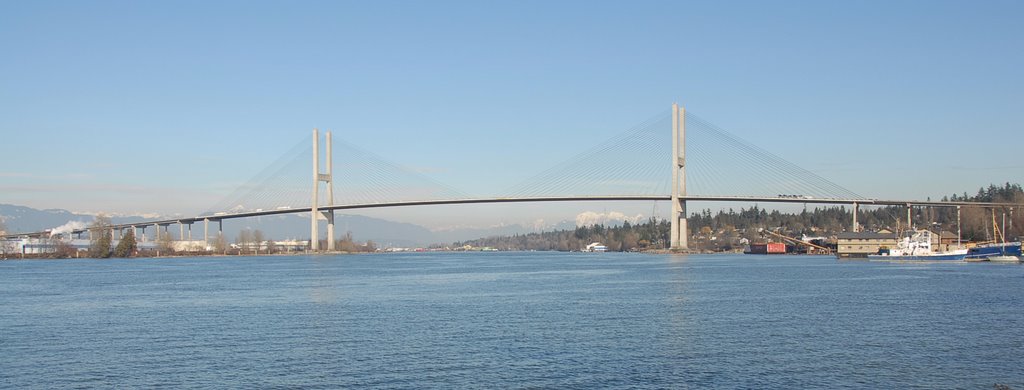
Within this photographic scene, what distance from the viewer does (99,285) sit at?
35594mm

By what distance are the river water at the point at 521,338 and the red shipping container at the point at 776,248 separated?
6406 centimetres

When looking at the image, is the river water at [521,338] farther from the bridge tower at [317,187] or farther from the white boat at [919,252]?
the bridge tower at [317,187]

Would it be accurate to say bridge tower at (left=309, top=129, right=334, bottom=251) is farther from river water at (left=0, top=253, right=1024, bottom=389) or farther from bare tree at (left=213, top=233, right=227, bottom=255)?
river water at (left=0, top=253, right=1024, bottom=389)

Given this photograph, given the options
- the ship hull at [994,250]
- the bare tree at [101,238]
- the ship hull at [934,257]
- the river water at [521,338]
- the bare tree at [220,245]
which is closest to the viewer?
the river water at [521,338]

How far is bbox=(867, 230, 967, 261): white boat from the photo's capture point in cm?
5731

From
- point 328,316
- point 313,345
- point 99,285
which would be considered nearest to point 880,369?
point 313,345

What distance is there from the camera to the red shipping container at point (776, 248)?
307 ft

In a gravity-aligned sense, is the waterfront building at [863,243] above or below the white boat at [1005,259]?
above

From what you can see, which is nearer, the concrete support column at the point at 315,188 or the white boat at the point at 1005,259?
the white boat at the point at 1005,259

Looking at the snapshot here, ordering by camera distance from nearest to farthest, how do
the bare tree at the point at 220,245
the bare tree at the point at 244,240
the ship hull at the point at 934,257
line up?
the ship hull at the point at 934,257 < the bare tree at the point at 220,245 < the bare tree at the point at 244,240

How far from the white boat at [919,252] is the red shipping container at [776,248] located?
92.9 feet

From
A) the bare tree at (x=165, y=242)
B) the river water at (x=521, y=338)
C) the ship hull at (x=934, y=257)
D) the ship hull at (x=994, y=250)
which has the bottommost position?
the river water at (x=521, y=338)

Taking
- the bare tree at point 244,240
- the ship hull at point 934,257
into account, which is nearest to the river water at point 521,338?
the ship hull at point 934,257

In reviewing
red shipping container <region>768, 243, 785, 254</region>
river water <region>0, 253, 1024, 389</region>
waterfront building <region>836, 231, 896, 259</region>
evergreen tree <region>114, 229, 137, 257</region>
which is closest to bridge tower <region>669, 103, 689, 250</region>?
waterfront building <region>836, 231, 896, 259</region>
